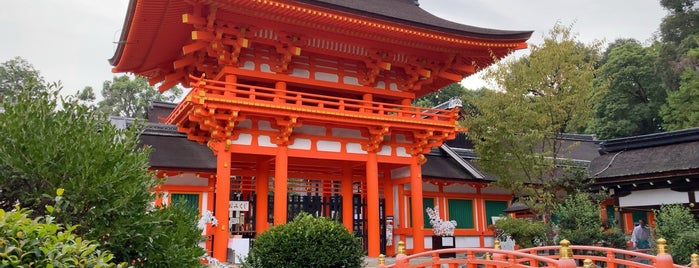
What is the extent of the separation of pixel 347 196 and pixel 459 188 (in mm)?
4975

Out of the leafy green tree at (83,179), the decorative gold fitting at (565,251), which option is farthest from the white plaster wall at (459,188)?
the leafy green tree at (83,179)

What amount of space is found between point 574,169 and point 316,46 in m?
9.42

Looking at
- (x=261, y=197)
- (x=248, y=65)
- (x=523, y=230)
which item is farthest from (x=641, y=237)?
(x=248, y=65)

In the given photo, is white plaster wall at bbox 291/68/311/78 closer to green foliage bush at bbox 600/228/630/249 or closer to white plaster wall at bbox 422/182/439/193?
white plaster wall at bbox 422/182/439/193

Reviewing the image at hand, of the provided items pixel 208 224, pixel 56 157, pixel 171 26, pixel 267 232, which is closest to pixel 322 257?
pixel 267 232

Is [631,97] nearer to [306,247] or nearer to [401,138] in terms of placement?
[401,138]

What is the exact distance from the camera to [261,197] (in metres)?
15.8

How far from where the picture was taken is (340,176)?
56.9ft

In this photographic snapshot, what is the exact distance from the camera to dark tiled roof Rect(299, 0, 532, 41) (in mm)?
13555

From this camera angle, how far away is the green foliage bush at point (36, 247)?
302 cm

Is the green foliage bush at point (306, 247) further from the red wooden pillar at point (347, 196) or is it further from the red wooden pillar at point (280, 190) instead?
the red wooden pillar at point (347, 196)

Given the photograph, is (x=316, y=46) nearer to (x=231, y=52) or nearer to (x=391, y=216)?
(x=231, y=52)

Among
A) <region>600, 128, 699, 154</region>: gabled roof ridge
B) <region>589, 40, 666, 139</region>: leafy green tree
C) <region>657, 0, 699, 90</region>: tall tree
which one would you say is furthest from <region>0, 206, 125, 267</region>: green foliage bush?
<region>589, 40, 666, 139</region>: leafy green tree

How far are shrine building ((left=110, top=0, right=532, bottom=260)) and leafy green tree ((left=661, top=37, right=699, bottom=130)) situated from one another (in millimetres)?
21269
